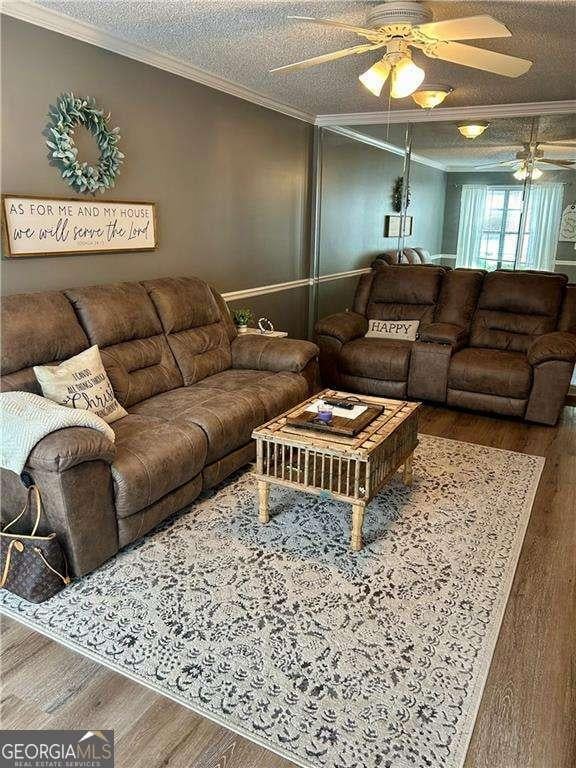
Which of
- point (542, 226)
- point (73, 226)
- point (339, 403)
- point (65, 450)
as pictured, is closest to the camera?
point (65, 450)

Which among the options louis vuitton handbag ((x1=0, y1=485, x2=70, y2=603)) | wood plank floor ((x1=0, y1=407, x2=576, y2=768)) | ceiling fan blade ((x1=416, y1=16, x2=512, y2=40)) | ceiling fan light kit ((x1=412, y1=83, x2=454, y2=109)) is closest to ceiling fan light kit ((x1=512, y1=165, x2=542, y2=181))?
ceiling fan light kit ((x1=412, y1=83, x2=454, y2=109))

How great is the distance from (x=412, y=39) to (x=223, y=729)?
2.92 metres

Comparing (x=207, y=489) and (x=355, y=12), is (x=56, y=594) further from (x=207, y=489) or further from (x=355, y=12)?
(x=355, y=12)

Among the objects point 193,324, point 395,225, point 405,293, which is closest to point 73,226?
point 193,324

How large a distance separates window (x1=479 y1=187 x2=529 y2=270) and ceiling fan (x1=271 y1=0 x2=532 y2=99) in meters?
2.51

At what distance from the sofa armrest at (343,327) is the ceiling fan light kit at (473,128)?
1.91 m

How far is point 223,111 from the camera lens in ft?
14.8

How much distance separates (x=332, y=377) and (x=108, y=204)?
2342 millimetres

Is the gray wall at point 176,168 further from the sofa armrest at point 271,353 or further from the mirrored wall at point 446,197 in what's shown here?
the sofa armrest at point 271,353

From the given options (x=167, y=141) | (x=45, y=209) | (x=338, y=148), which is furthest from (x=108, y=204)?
(x=338, y=148)

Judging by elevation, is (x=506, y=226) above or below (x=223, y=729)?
above

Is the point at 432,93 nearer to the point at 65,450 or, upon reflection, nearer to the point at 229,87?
the point at 229,87

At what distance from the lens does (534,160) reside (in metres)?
5.09

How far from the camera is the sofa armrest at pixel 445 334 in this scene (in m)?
4.70
